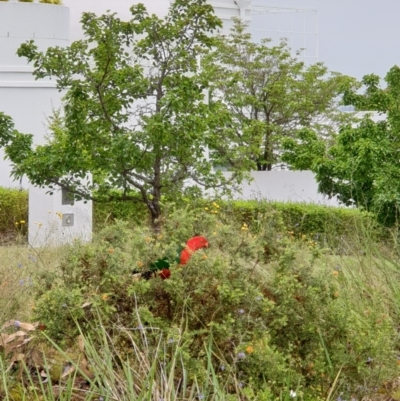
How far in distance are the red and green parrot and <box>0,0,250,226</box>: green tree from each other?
635 centimetres

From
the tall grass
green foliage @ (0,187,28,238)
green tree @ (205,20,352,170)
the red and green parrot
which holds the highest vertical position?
green tree @ (205,20,352,170)

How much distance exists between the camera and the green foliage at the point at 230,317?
366cm

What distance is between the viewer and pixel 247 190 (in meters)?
23.6

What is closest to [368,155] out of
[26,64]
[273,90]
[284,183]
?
[26,64]

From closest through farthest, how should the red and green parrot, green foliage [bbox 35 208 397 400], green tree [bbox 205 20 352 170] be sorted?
green foliage [bbox 35 208 397 400]
the red and green parrot
green tree [bbox 205 20 352 170]

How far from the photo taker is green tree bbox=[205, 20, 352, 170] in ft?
88.5

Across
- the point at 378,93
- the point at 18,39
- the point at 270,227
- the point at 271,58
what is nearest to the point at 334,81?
the point at 271,58

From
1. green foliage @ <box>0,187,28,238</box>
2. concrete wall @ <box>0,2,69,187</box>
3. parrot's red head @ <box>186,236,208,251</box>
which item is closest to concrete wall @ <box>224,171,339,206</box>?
concrete wall @ <box>0,2,69,187</box>

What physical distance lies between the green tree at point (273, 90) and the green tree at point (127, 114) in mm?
15379

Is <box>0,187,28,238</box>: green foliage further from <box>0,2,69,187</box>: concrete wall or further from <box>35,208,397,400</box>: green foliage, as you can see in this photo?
<box>35,208,397,400</box>: green foliage

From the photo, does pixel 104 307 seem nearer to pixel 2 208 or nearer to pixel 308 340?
pixel 308 340

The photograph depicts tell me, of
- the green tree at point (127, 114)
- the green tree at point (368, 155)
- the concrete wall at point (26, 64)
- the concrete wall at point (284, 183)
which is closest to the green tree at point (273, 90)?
the concrete wall at point (284, 183)

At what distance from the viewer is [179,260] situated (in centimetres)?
396

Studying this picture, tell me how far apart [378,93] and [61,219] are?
20.0ft
